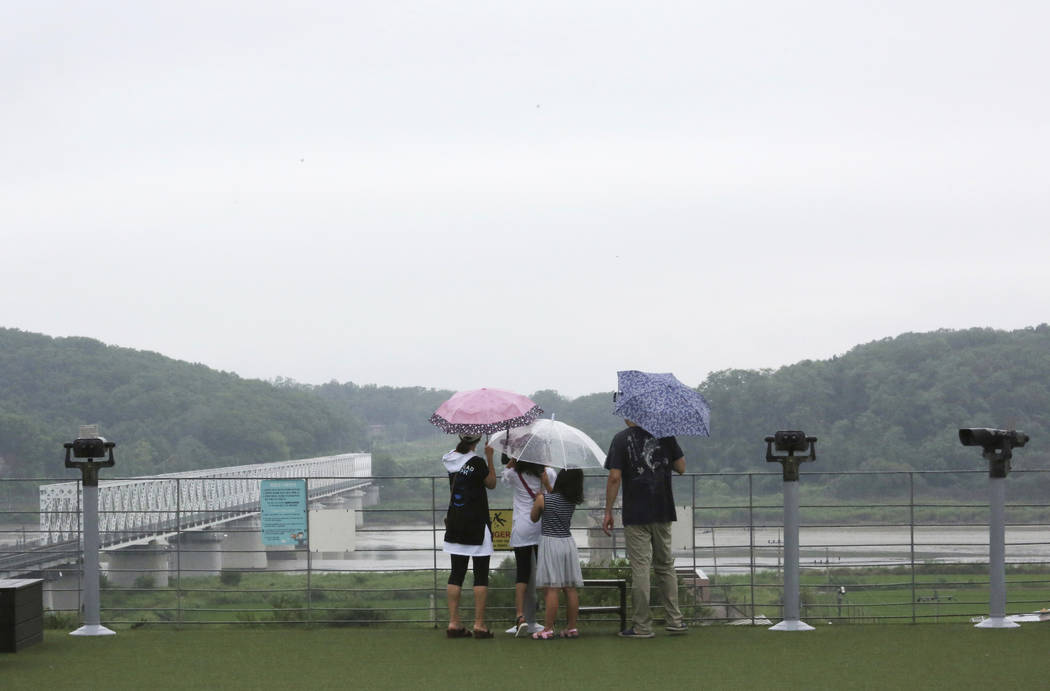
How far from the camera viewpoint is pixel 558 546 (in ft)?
26.1

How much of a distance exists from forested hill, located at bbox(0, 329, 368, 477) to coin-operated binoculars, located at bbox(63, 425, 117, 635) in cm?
8168

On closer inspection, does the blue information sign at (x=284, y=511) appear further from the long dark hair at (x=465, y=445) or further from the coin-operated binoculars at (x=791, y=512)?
the coin-operated binoculars at (x=791, y=512)

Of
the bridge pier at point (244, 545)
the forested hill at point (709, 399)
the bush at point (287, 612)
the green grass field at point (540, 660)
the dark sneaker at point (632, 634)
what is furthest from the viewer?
the forested hill at point (709, 399)

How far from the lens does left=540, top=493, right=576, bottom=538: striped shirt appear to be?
797 centimetres

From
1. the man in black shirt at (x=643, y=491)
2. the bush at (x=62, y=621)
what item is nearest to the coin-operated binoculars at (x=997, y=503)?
the man in black shirt at (x=643, y=491)

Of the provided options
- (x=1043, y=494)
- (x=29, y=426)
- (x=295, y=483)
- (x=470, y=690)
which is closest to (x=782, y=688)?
(x=470, y=690)

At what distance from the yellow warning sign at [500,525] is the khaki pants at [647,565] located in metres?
1.30

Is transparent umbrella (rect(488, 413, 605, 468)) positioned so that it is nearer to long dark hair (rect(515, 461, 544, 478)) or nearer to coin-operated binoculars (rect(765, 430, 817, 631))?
long dark hair (rect(515, 461, 544, 478))

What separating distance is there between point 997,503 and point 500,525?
347cm

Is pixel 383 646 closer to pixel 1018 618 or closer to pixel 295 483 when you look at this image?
pixel 295 483

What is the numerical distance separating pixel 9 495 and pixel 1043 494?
58615 millimetres

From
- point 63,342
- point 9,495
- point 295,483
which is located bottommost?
point 9,495

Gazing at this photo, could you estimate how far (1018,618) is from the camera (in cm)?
875

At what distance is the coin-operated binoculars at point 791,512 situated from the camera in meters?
8.24
